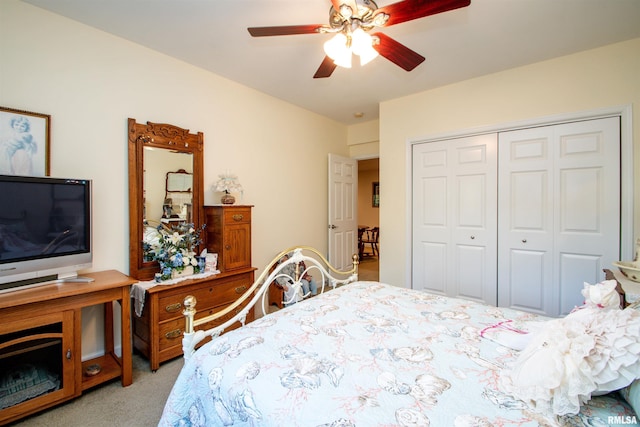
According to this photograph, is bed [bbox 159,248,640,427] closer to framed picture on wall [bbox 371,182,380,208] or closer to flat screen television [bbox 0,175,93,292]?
flat screen television [bbox 0,175,93,292]

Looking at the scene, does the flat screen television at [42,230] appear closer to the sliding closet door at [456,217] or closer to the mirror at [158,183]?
the mirror at [158,183]

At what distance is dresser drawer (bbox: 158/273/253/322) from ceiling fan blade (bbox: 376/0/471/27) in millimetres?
2373

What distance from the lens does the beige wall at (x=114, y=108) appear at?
198 centimetres

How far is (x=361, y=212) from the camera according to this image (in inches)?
338

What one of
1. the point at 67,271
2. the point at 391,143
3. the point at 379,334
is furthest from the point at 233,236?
the point at 391,143

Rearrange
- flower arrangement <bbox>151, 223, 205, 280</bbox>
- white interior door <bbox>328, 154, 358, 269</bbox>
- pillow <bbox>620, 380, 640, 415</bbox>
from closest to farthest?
pillow <bbox>620, 380, 640, 415</bbox> < flower arrangement <bbox>151, 223, 205, 280</bbox> < white interior door <bbox>328, 154, 358, 269</bbox>

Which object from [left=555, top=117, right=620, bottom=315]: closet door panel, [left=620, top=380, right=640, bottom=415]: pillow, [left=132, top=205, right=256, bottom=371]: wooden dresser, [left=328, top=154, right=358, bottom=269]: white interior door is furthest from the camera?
[left=328, top=154, right=358, bottom=269]: white interior door

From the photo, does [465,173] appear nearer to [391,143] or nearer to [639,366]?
[391,143]

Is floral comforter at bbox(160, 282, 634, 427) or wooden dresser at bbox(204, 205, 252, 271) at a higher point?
wooden dresser at bbox(204, 205, 252, 271)

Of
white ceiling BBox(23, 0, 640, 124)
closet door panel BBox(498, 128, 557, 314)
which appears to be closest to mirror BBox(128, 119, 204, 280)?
white ceiling BBox(23, 0, 640, 124)

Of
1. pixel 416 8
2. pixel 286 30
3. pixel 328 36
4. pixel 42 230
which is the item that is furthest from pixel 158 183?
pixel 416 8

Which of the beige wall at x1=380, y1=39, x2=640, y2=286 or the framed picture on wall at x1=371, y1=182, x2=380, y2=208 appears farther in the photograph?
the framed picture on wall at x1=371, y1=182, x2=380, y2=208

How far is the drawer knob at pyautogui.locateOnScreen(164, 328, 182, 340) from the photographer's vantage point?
2.27m

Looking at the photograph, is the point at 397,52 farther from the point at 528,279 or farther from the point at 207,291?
the point at 528,279
